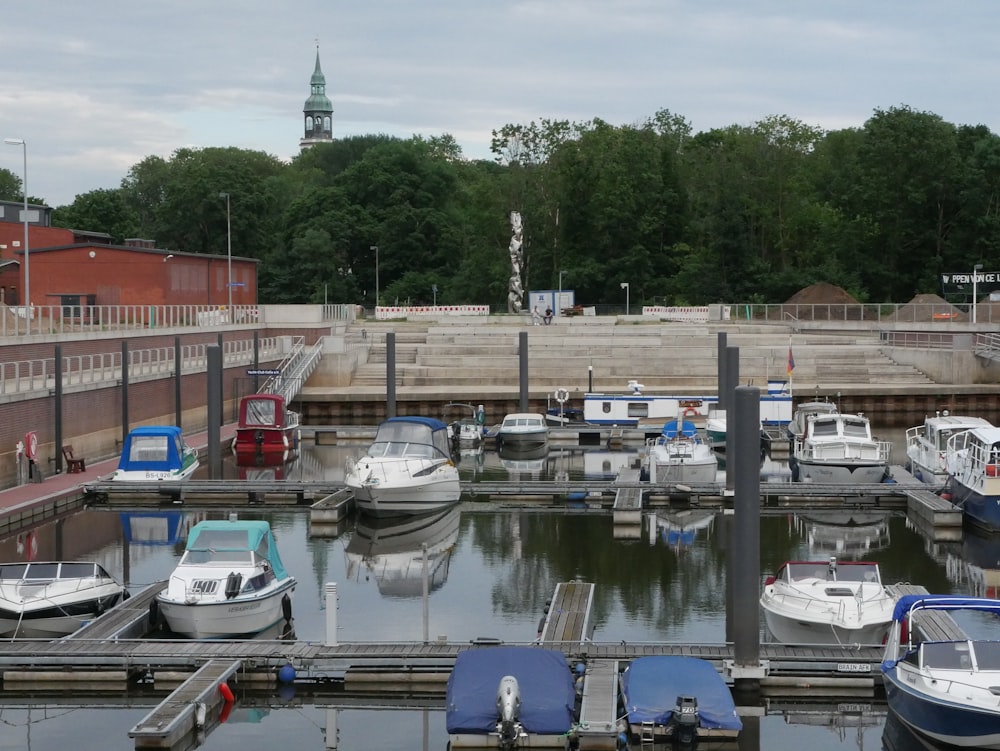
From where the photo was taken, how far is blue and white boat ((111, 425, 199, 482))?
37844 millimetres

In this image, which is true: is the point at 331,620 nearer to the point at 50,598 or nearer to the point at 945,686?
the point at 50,598

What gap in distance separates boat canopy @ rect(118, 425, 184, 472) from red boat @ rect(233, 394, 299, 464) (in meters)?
7.77

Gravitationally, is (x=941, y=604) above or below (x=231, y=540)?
below

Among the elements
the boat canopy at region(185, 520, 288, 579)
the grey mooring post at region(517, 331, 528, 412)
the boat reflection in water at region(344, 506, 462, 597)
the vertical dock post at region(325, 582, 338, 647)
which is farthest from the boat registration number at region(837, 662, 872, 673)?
the grey mooring post at region(517, 331, 528, 412)

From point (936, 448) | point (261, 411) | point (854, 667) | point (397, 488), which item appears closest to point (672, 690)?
point (854, 667)

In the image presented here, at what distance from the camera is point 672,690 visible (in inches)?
698

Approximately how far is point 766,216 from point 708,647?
3400 inches

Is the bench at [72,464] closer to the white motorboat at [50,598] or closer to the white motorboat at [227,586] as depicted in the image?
the white motorboat at [50,598]

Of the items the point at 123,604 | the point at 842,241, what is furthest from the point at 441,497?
the point at 842,241

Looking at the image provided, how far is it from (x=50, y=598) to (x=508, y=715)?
9.73m

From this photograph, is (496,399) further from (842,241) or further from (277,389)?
(842,241)

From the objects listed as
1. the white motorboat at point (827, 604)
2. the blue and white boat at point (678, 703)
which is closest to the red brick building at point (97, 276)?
the white motorboat at point (827, 604)

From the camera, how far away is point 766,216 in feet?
339

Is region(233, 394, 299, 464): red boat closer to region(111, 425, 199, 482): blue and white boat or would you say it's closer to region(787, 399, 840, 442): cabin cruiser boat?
region(111, 425, 199, 482): blue and white boat
